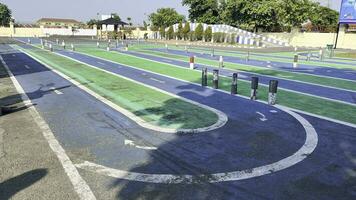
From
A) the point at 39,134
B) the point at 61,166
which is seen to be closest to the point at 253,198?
the point at 61,166

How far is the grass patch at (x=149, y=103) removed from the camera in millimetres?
9797

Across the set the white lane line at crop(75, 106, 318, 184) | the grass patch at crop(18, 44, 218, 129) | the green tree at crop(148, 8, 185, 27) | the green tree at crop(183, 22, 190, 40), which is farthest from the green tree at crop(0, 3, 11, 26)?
the white lane line at crop(75, 106, 318, 184)

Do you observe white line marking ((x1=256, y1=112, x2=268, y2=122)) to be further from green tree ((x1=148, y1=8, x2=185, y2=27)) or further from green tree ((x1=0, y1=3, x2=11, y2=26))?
green tree ((x1=0, y1=3, x2=11, y2=26))

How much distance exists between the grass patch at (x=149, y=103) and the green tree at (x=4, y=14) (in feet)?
336

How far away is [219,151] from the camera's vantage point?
7496 millimetres

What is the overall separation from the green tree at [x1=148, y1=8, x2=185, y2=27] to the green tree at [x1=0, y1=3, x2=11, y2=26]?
A: 49.4 meters

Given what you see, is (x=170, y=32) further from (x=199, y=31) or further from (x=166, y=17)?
(x=166, y=17)

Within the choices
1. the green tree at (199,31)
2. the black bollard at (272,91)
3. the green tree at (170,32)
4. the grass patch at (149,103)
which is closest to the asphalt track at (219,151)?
the black bollard at (272,91)

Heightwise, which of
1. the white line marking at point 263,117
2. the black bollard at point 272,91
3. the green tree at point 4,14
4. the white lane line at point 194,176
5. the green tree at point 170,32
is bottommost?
the white lane line at point 194,176

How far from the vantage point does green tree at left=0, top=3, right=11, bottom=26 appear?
10456 cm

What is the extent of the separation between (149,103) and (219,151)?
5.13 meters

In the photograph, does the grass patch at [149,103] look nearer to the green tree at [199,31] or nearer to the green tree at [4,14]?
the green tree at [199,31]

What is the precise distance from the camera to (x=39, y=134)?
8.51 m

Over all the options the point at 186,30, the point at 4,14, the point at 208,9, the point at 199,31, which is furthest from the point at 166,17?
the point at 4,14
